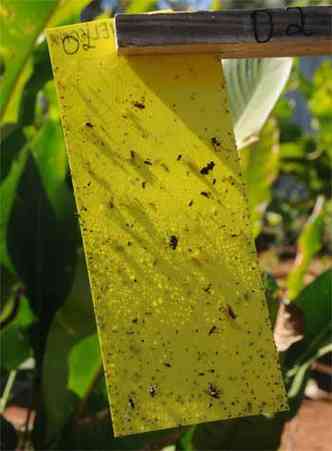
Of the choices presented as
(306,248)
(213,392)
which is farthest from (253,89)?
(213,392)

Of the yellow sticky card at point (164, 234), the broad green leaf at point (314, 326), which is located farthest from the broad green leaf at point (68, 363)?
the yellow sticky card at point (164, 234)

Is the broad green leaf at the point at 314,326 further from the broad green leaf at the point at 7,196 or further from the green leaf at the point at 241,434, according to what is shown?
the broad green leaf at the point at 7,196

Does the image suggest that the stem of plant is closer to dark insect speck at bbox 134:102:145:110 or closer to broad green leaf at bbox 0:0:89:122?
broad green leaf at bbox 0:0:89:122

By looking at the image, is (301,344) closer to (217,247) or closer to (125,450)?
(125,450)

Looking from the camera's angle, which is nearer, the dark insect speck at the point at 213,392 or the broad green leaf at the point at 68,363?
the dark insect speck at the point at 213,392

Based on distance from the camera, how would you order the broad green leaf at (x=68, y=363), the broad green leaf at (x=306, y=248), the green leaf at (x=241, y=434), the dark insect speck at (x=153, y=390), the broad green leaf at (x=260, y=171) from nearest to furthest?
the dark insect speck at (x=153, y=390)
the green leaf at (x=241, y=434)
the broad green leaf at (x=68, y=363)
the broad green leaf at (x=306, y=248)
the broad green leaf at (x=260, y=171)

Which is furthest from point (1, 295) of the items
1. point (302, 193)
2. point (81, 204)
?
point (302, 193)
